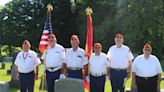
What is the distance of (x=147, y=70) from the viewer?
33.7 ft

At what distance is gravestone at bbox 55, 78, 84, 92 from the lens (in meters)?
10.4

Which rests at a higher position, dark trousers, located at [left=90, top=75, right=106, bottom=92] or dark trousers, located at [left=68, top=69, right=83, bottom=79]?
dark trousers, located at [left=68, top=69, right=83, bottom=79]

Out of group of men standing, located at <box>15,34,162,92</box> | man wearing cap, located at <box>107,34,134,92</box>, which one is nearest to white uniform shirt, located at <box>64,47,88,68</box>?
group of men standing, located at <box>15,34,162,92</box>

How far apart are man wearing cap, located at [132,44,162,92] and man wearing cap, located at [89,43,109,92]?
2.85 ft

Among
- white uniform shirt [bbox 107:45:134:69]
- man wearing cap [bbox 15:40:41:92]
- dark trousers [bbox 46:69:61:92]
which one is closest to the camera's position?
white uniform shirt [bbox 107:45:134:69]

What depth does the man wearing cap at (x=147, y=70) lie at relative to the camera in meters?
10.2

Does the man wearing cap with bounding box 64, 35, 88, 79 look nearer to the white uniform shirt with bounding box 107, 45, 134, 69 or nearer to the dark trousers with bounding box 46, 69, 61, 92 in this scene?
the dark trousers with bounding box 46, 69, 61, 92

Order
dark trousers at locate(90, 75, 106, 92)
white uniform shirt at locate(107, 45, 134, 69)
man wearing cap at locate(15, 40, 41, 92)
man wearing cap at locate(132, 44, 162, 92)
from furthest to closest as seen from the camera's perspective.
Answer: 1. man wearing cap at locate(15, 40, 41, 92)
2. dark trousers at locate(90, 75, 106, 92)
3. white uniform shirt at locate(107, 45, 134, 69)
4. man wearing cap at locate(132, 44, 162, 92)

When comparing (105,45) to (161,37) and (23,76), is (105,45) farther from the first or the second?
(23,76)

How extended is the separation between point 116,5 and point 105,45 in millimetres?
4063

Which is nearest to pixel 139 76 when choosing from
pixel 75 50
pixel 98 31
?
pixel 75 50

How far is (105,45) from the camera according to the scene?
140 feet

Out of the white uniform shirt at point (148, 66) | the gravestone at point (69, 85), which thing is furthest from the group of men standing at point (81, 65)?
the gravestone at point (69, 85)

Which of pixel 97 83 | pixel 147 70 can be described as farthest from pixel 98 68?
pixel 147 70
